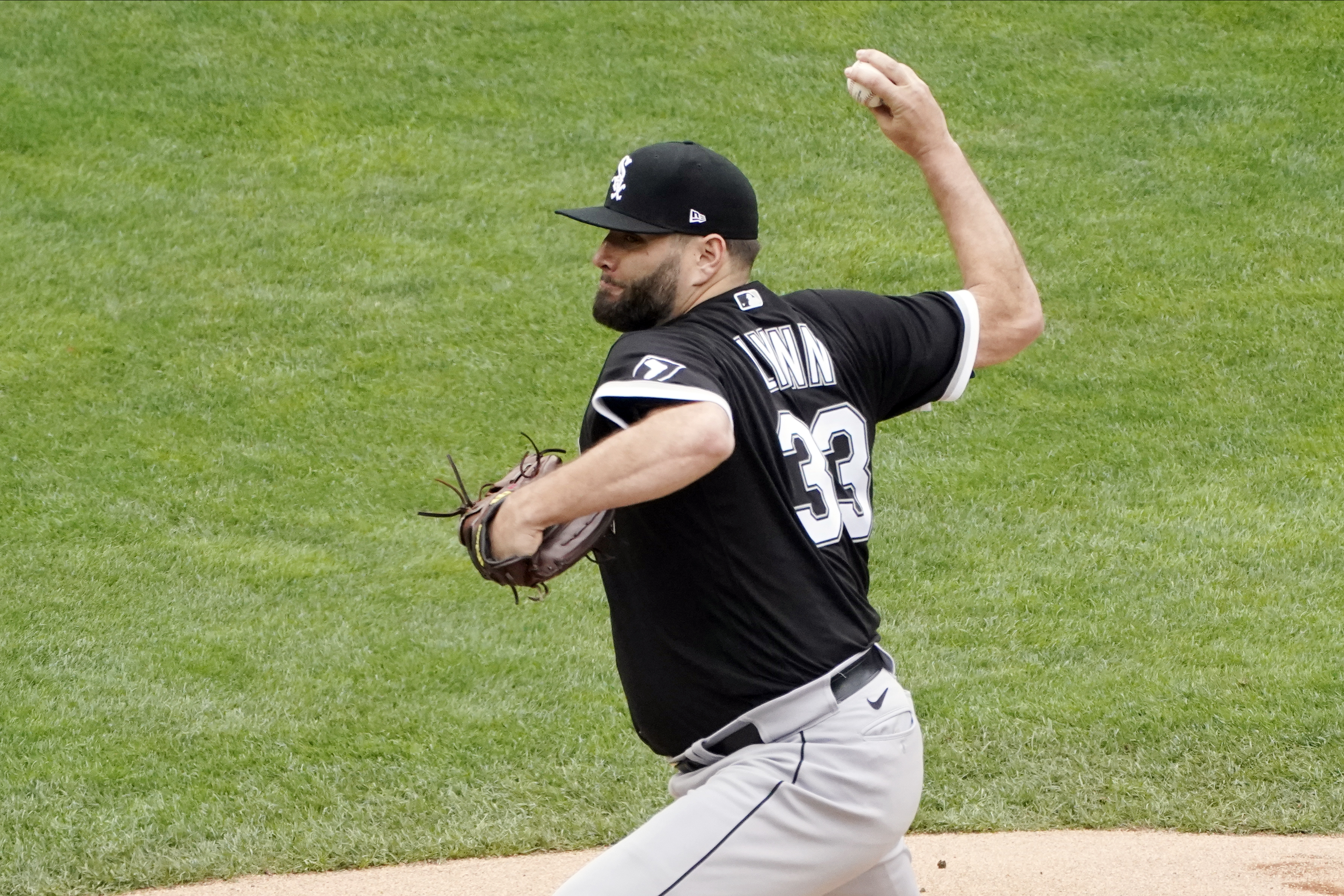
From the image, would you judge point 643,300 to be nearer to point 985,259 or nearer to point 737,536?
point 737,536

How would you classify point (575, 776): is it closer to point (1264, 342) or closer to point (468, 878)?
point (468, 878)

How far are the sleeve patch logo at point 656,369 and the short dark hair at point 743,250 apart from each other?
1.44ft

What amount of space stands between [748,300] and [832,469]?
366 mm

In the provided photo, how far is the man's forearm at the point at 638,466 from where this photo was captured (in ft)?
7.75

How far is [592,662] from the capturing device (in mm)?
5965

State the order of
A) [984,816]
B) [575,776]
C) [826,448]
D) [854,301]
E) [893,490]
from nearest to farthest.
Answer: [826,448] → [854,301] → [984,816] → [575,776] → [893,490]

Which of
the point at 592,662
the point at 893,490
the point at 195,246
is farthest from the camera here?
the point at 195,246

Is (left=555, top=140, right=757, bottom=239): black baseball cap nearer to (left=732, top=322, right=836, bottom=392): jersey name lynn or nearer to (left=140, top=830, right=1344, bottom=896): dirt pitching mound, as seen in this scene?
(left=732, top=322, right=836, bottom=392): jersey name lynn

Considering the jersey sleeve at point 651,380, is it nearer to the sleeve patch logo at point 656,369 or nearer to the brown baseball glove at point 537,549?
the sleeve patch logo at point 656,369

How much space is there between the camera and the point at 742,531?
265 cm

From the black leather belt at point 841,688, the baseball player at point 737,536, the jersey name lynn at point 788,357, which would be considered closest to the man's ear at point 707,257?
the baseball player at point 737,536

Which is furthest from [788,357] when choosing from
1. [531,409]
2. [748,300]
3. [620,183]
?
[531,409]

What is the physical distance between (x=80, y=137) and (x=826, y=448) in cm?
953

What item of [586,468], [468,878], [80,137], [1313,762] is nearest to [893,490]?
[1313,762]
